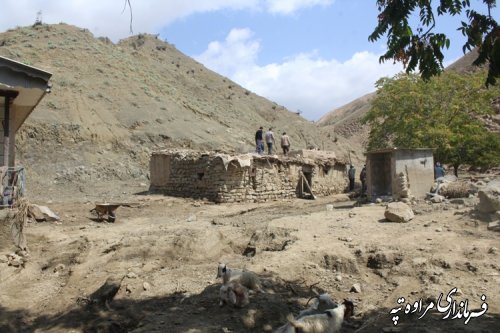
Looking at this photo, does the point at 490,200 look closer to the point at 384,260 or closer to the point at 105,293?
the point at 384,260

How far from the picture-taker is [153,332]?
16.3 feet

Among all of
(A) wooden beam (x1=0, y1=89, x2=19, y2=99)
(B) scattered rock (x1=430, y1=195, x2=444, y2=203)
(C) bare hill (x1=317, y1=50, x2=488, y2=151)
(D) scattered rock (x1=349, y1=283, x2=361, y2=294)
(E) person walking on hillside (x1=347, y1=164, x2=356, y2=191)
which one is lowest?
(D) scattered rock (x1=349, y1=283, x2=361, y2=294)

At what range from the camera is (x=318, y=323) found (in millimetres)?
4617

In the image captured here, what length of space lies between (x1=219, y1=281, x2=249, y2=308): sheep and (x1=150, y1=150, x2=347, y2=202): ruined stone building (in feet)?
31.8

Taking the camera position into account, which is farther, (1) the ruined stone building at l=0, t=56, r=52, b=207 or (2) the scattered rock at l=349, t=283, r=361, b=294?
(1) the ruined stone building at l=0, t=56, r=52, b=207

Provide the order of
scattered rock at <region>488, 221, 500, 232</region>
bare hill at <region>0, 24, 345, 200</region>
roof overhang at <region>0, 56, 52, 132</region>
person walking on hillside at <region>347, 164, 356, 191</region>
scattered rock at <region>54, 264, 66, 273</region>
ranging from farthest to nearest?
person walking on hillside at <region>347, 164, 356, 191</region>, bare hill at <region>0, 24, 345, 200</region>, roof overhang at <region>0, 56, 52, 132</region>, scattered rock at <region>488, 221, 500, 232</region>, scattered rock at <region>54, 264, 66, 273</region>

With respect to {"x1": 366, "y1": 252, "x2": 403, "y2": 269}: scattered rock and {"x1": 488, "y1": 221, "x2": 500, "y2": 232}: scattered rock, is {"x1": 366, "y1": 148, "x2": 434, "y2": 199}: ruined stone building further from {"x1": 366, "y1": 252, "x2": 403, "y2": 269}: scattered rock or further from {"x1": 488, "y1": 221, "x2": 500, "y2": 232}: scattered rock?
{"x1": 366, "y1": 252, "x2": 403, "y2": 269}: scattered rock

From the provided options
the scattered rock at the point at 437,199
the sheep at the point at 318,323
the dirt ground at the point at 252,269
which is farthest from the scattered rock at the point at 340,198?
the sheep at the point at 318,323

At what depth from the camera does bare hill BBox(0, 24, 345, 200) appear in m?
19.9

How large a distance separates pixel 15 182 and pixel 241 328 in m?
5.76

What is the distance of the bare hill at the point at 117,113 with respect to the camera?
19.9m

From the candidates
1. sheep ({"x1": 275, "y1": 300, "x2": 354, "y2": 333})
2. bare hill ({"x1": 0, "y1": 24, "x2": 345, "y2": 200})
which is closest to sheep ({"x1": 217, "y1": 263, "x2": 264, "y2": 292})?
sheep ({"x1": 275, "y1": 300, "x2": 354, "y2": 333})

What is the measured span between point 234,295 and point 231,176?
10.2m

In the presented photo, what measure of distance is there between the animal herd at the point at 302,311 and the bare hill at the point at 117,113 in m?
12.0
